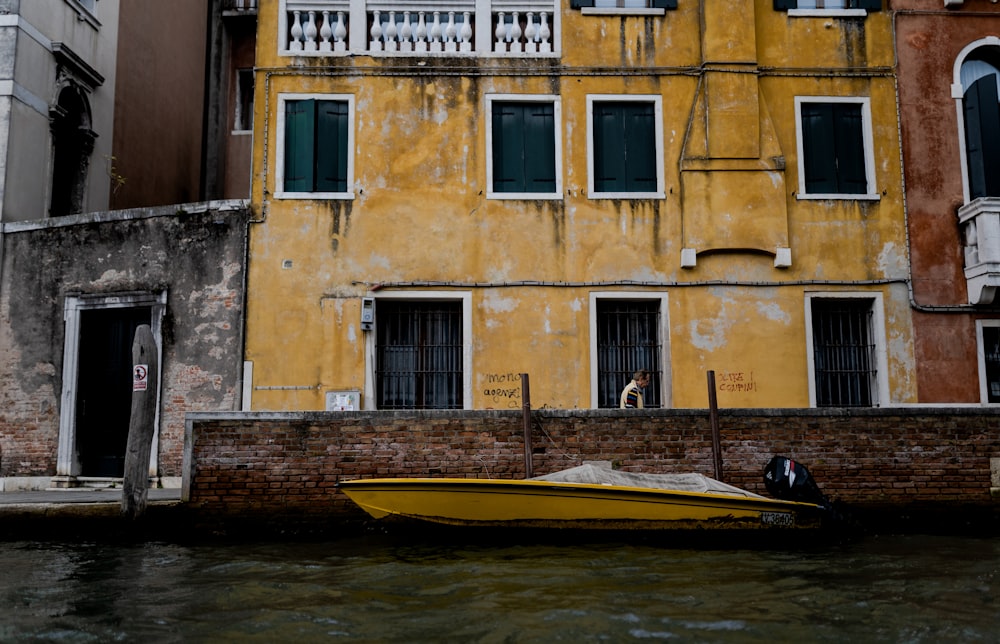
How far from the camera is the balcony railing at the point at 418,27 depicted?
484 inches

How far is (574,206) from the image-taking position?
1217 cm

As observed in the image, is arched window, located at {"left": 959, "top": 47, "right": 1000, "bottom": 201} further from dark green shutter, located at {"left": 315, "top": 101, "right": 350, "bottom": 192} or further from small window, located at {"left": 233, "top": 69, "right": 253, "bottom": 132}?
small window, located at {"left": 233, "top": 69, "right": 253, "bottom": 132}

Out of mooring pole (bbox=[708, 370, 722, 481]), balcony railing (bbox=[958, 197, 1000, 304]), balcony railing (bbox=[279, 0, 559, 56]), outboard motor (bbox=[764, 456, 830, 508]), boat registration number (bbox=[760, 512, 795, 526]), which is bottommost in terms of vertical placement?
boat registration number (bbox=[760, 512, 795, 526])

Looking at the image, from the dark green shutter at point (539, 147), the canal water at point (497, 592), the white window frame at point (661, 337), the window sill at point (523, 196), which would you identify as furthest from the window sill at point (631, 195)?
the canal water at point (497, 592)

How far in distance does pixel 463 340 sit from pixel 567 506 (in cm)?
358

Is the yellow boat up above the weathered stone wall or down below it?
below

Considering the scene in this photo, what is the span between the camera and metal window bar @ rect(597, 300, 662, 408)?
472 inches

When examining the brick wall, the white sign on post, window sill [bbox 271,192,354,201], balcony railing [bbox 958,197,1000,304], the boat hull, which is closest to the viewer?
the boat hull

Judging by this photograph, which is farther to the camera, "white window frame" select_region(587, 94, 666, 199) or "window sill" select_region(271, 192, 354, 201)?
"white window frame" select_region(587, 94, 666, 199)

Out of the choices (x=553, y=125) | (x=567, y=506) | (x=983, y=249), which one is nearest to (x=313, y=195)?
(x=553, y=125)

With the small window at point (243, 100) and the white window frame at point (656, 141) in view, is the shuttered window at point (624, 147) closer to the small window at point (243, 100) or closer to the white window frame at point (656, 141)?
the white window frame at point (656, 141)

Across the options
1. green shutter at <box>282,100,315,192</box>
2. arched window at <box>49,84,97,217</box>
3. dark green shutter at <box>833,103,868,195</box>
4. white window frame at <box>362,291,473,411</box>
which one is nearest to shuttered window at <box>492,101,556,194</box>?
white window frame at <box>362,291,473,411</box>

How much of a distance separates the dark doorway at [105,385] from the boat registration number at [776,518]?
8.01 metres

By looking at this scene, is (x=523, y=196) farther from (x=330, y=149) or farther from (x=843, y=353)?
(x=843, y=353)
